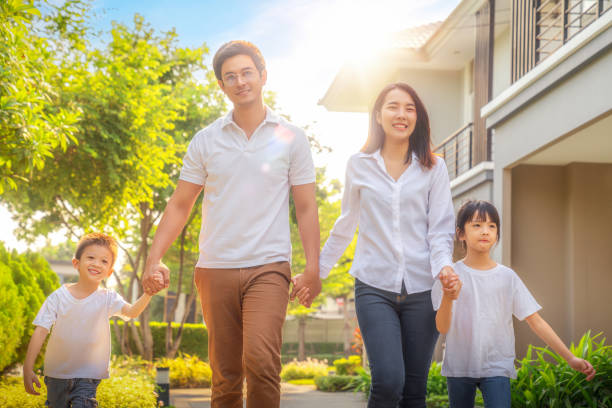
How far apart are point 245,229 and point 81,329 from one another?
1353mm

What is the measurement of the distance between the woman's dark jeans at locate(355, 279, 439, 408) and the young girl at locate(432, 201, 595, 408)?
1.05ft

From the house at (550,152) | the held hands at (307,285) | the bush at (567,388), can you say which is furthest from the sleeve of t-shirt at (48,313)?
the house at (550,152)

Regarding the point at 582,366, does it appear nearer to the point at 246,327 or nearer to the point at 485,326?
the point at 485,326

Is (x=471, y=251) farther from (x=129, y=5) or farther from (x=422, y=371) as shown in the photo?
(x=129, y=5)

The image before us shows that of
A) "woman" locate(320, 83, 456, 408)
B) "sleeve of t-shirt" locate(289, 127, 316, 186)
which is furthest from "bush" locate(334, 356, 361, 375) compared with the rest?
"sleeve of t-shirt" locate(289, 127, 316, 186)

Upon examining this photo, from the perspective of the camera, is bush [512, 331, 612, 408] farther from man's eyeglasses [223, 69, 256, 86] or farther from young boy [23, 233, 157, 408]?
man's eyeglasses [223, 69, 256, 86]

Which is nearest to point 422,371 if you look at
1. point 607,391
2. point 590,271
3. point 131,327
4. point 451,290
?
point 451,290

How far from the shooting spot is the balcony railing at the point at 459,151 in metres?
12.6

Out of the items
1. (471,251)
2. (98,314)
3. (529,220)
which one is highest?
(529,220)

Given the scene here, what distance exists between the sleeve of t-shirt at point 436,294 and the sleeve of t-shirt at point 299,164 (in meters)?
0.87

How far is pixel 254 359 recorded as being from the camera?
3.37m

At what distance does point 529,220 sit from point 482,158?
163 cm

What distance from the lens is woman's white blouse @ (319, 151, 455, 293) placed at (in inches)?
138

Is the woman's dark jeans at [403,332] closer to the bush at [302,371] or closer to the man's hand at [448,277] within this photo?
the man's hand at [448,277]
